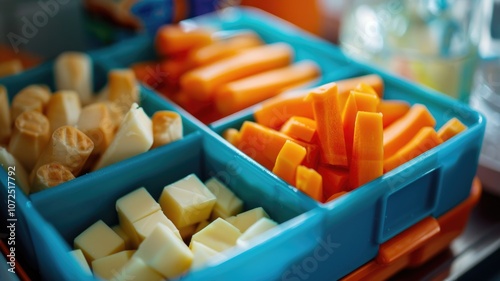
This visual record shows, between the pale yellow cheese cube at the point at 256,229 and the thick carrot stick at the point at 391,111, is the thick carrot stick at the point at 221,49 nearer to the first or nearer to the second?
the thick carrot stick at the point at 391,111

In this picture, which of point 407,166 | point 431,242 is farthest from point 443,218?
point 407,166

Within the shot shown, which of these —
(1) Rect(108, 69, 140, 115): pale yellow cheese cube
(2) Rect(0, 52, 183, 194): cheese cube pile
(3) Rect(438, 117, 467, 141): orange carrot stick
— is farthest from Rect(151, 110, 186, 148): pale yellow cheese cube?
(3) Rect(438, 117, 467, 141): orange carrot stick

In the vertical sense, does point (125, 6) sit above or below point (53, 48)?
above

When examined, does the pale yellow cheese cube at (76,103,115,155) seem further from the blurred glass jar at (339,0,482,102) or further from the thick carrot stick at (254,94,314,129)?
the blurred glass jar at (339,0,482,102)

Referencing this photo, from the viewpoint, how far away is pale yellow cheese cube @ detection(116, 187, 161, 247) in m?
0.67

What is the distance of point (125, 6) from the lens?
3.61ft

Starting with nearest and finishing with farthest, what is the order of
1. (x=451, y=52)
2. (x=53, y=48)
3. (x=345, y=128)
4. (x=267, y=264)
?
(x=267, y=264), (x=345, y=128), (x=451, y=52), (x=53, y=48)

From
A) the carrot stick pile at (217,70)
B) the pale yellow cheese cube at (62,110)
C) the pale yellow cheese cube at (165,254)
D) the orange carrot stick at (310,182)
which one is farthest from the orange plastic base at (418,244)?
the pale yellow cheese cube at (62,110)

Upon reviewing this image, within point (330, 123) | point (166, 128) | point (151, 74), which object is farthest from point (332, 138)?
point (151, 74)

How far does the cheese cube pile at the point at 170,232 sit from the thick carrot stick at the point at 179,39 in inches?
15.0

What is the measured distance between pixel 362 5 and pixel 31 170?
784 mm

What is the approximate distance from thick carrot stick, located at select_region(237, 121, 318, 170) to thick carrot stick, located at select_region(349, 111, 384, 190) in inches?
2.3

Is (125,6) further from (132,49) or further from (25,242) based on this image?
(25,242)

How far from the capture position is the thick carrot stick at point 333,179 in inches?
27.8
